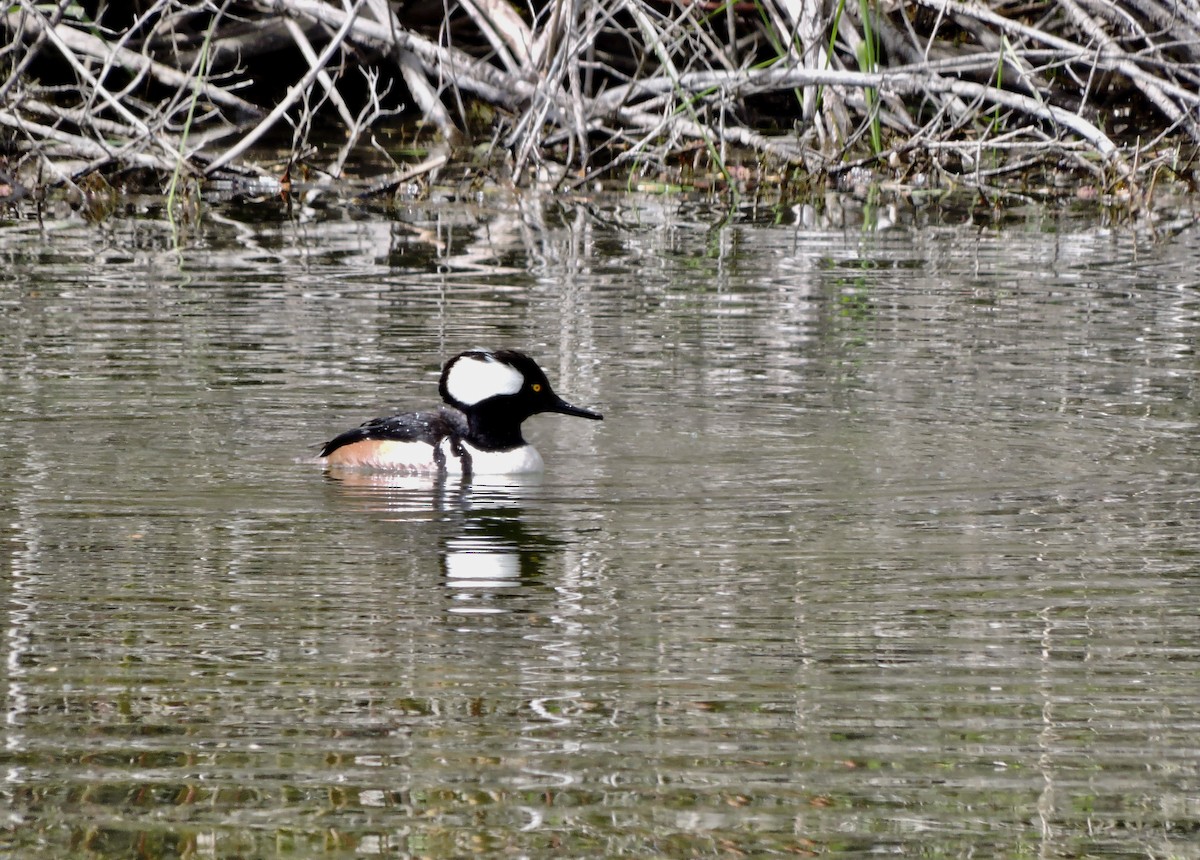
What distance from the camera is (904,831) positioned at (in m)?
3.91

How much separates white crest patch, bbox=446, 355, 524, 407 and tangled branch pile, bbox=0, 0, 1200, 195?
5862mm

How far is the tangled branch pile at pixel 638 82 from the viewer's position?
14789mm

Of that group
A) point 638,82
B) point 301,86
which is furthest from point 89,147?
point 638,82

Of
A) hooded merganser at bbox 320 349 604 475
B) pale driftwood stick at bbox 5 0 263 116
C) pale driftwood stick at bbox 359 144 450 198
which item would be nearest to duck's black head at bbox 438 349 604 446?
hooded merganser at bbox 320 349 604 475

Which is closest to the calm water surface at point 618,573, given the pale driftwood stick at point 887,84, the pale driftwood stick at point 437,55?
the pale driftwood stick at point 887,84

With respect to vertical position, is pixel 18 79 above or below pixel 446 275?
above

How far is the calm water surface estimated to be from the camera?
4059mm

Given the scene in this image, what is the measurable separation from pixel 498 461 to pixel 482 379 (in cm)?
39

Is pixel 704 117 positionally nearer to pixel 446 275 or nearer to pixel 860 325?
pixel 446 275

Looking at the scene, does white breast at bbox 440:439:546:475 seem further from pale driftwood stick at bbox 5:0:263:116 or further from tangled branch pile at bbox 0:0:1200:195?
pale driftwood stick at bbox 5:0:263:116

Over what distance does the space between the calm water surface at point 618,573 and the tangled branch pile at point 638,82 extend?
351 centimetres

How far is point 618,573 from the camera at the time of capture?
5.91 metres

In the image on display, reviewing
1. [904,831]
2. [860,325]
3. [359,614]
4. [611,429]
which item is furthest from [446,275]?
[904,831]

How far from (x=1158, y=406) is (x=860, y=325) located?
6.94ft
